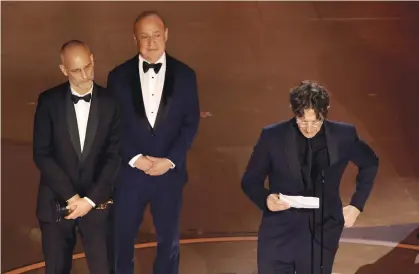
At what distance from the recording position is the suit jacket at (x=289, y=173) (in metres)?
3.79

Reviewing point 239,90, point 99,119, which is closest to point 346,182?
point 239,90

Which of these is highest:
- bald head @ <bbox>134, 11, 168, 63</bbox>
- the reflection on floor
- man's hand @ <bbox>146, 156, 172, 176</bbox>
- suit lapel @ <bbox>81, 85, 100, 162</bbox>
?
bald head @ <bbox>134, 11, 168, 63</bbox>

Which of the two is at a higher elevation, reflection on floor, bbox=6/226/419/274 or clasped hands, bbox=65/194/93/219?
clasped hands, bbox=65/194/93/219

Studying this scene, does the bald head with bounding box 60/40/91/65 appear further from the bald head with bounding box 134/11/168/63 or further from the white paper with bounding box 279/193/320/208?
the white paper with bounding box 279/193/320/208

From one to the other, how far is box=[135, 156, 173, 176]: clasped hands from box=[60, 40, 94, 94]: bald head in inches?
19.8

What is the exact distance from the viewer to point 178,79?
454 cm

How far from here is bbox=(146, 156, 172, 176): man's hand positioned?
4473 millimetres

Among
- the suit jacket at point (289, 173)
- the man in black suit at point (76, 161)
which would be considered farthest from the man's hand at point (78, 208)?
the suit jacket at point (289, 173)

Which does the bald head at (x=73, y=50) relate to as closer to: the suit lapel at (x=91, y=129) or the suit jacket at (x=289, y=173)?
the suit lapel at (x=91, y=129)


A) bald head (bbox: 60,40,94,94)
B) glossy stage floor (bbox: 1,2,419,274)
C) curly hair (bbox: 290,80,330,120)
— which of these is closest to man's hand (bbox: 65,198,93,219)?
bald head (bbox: 60,40,94,94)

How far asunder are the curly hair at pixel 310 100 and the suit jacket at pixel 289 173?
0.14 m

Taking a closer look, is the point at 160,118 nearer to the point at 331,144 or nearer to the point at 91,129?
the point at 91,129

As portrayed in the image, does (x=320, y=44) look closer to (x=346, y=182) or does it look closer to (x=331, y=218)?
(x=346, y=182)

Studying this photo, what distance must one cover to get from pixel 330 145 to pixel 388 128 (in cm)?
253
